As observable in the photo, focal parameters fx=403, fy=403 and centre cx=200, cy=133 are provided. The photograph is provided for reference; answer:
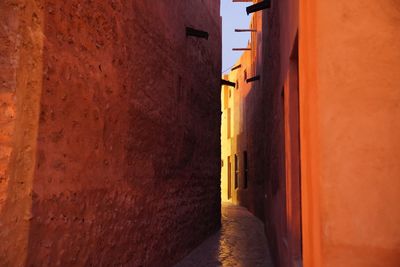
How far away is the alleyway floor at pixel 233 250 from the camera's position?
6.34 metres

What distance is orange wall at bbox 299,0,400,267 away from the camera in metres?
1.84

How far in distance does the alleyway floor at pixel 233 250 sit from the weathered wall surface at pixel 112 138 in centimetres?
29

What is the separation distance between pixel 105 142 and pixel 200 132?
13.9 ft

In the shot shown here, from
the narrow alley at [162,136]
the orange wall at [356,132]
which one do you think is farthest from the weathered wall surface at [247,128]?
the orange wall at [356,132]

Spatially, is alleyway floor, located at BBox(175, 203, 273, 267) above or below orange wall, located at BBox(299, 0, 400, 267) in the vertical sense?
below

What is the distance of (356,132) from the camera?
6.22ft

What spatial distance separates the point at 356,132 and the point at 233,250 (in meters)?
5.83

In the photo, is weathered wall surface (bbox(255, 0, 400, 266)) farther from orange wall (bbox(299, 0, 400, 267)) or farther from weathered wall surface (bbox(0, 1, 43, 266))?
weathered wall surface (bbox(0, 1, 43, 266))

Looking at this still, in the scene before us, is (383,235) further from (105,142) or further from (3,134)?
(105,142)

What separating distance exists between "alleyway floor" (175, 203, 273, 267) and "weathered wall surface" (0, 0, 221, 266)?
29 centimetres

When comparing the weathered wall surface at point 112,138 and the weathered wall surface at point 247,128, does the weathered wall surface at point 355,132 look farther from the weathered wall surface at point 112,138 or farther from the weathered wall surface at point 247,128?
the weathered wall surface at point 247,128

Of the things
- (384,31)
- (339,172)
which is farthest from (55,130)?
(384,31)

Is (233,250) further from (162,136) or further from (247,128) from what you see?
(247,128)

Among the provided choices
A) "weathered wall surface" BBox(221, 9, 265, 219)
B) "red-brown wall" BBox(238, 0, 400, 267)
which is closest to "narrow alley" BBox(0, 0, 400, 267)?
"red-brown wall" BBox(238, 0, 400, 267)
